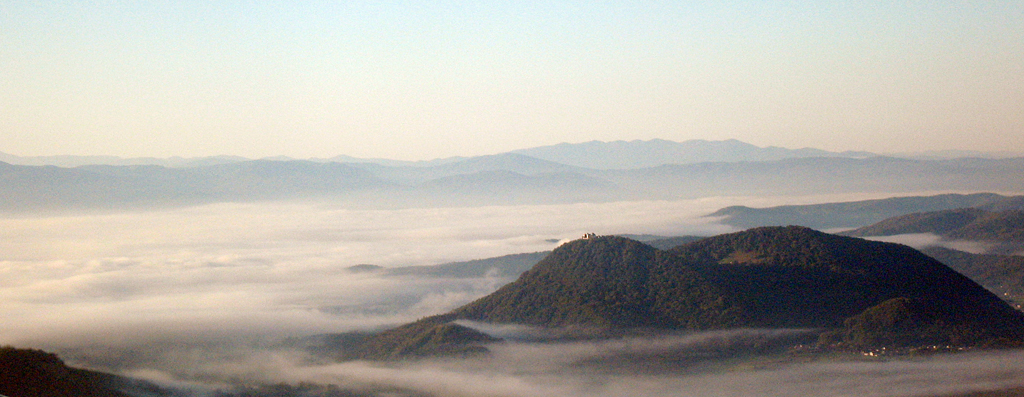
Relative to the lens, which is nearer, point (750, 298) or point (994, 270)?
point (750, 298)

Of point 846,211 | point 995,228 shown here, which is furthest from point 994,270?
point 846,211

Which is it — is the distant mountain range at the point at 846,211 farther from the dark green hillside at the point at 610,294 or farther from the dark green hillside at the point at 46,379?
the dark green hillside at the point at 46,379

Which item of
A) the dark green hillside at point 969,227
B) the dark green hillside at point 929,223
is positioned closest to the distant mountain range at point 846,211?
the dark green hillside at point 929,223

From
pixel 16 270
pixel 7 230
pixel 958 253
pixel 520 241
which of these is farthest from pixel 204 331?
pixel 520 241

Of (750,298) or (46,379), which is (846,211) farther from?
(46,379)

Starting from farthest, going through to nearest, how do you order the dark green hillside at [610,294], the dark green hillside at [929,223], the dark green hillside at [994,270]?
the dark green hillside at [929,223], the dark green hillside at [994,270], the dark green hillside at [610,294]

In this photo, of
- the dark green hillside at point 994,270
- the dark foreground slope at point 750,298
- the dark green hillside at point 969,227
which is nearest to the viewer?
the dark foreground slope at point 750,298

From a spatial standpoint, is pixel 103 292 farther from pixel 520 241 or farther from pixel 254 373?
pixel 520 241
